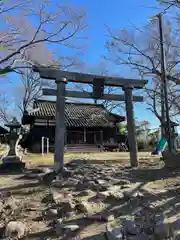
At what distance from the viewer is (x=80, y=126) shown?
2308 cm

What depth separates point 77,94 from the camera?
853 cm

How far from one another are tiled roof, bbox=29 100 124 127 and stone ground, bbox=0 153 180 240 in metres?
17.7

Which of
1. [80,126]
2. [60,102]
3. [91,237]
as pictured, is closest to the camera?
[91,237]

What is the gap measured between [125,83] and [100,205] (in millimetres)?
5967

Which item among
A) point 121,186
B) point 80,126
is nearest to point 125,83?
point 121,186

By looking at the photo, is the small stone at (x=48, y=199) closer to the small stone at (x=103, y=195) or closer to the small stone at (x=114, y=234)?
the small stone at (x=103, y=195)

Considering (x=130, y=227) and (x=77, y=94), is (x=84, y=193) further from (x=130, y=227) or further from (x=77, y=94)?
(x=77, y=94)

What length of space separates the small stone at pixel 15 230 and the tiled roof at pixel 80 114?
1955 cm

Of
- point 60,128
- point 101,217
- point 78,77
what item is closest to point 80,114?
point 78,77

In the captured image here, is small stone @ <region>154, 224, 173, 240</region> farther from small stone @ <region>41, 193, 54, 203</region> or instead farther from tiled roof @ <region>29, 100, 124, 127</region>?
tiled roof @ <region>29, 100, 124, 127</region>

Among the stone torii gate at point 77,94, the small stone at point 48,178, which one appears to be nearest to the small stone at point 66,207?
the small stone at point 48,178

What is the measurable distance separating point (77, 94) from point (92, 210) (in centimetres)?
539

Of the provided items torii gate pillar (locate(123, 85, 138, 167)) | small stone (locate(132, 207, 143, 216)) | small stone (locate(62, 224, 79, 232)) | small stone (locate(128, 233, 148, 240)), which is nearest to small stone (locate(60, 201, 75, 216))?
small stone (locate(62, 224, 79, 232))

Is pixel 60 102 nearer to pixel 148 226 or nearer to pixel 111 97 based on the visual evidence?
pixel 111 97
